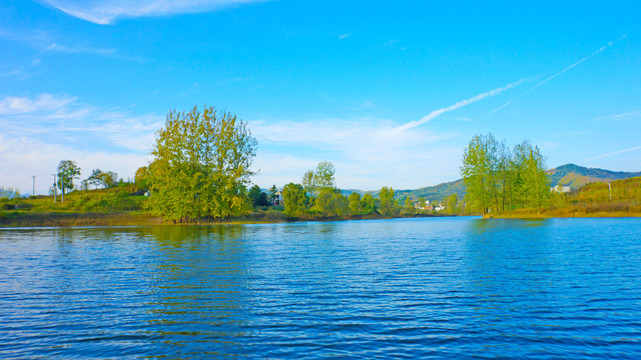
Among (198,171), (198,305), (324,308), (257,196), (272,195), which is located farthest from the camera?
(272,195)

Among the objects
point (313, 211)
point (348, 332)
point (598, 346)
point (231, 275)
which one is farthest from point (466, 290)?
point (313, 211)

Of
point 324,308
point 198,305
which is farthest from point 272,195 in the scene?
point 324,308

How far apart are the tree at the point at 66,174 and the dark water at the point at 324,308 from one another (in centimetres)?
13168

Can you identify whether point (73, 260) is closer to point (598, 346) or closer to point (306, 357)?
point (306, 357)

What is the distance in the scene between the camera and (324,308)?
43.2 feet

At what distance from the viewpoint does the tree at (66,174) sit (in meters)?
134

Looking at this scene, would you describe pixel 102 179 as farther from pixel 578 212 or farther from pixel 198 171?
pixel 578 212

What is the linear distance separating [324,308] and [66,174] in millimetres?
153792

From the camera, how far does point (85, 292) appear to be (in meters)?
15.7

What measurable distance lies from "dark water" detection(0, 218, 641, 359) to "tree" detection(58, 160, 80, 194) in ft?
432

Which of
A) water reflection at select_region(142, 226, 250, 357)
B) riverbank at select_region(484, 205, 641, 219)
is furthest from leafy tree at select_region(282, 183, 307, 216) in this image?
water reflection at select_region(142, 226, 250, 357)

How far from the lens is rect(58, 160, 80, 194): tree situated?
133750 mm

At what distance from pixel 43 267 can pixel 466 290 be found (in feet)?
76.0

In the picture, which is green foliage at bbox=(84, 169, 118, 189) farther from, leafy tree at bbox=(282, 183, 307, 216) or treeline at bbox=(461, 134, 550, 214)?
treeline at bbox=(461, 134, 550, 214)
